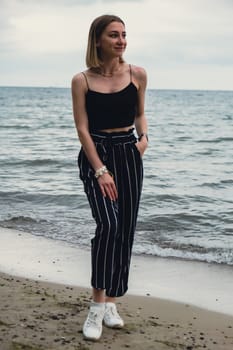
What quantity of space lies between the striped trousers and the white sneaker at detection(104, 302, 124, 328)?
23 cm

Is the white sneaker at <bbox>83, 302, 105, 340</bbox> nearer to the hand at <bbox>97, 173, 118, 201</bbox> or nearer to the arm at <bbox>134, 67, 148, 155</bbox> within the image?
the hand at <bbox>97, 173, 118, 201</bbox>

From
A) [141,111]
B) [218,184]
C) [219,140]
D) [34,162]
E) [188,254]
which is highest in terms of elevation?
[141,111]

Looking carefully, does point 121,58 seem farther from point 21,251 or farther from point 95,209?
point 21,251

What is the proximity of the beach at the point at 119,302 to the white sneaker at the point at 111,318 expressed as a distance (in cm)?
5

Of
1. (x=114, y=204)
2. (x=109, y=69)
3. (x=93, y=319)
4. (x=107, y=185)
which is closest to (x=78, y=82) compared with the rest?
(x=109, y=69)

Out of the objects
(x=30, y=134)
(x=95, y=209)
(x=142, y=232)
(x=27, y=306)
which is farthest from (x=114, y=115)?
(x=30, y=134)

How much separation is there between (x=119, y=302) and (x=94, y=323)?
1183 millimetres

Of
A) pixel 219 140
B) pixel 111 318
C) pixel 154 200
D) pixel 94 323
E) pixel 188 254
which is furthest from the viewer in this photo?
pixel 219 140

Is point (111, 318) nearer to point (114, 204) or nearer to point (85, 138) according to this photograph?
point (114, 204)

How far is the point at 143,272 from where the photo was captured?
648 centimetres

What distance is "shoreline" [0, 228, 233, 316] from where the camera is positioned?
18.7ft

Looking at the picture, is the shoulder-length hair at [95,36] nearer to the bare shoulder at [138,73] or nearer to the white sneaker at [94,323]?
the bare shoulder at [138,73]

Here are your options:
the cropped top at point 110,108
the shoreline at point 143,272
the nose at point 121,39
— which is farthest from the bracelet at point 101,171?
the shoreline at point 143,272

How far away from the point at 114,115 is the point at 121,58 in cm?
38
